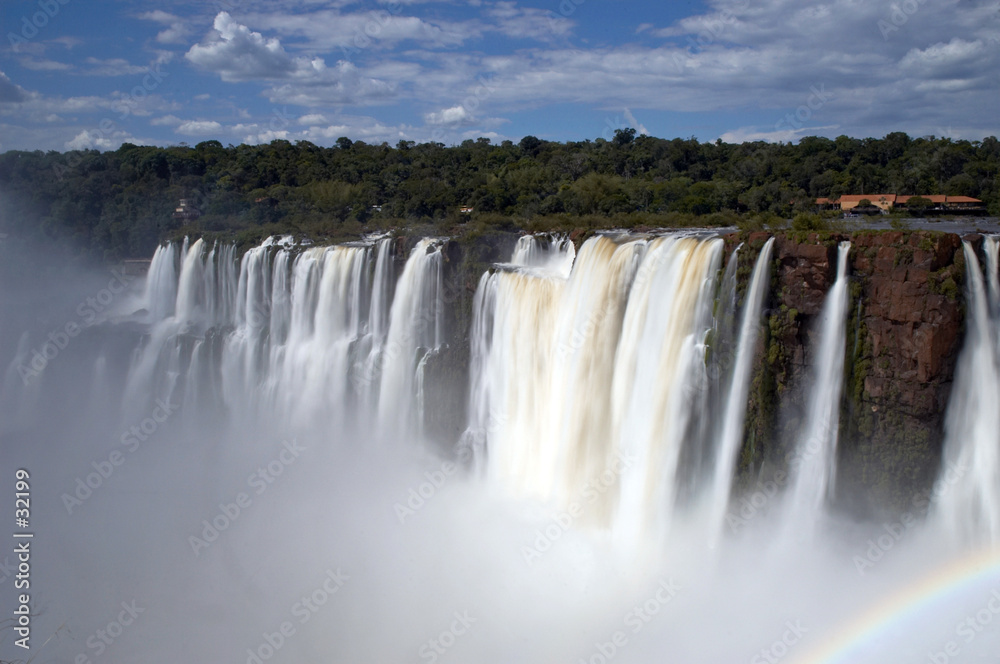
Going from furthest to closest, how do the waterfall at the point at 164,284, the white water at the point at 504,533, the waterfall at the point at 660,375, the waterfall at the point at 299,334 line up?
the waterfall at the point at 164,284, the waterfall at the point at 299,334, the waterfall at the point at 660,375, the white water at the point at 504,533

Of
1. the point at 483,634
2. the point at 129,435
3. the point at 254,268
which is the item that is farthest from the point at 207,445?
the point at 483,634

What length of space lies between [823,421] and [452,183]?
122 feet

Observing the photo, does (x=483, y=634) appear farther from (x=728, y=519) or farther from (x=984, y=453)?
(x=984, y=453)

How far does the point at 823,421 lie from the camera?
12.9 meters

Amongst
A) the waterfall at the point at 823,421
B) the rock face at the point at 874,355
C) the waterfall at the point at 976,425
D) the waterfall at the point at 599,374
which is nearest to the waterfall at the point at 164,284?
the waterfall at the point at 599,374

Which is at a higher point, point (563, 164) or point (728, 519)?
point (563, 164)

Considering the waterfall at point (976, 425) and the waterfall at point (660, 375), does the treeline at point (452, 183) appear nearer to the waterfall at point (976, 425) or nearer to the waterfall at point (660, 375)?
the waterfall at point (660, 375)

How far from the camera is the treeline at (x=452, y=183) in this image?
99.8 feet

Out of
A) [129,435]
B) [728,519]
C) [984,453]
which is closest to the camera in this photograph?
[984,453]

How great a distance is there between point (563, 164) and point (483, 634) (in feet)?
133

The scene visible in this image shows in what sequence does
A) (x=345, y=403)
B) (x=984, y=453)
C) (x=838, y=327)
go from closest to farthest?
(x=984, y=453) < (x=838, y=327) < (x=345, y=403)

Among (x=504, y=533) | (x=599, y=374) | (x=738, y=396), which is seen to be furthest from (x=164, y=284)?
(x=738, y=396)

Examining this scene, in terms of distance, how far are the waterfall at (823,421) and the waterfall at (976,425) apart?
182 centimetres

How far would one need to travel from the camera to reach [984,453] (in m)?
11.6
